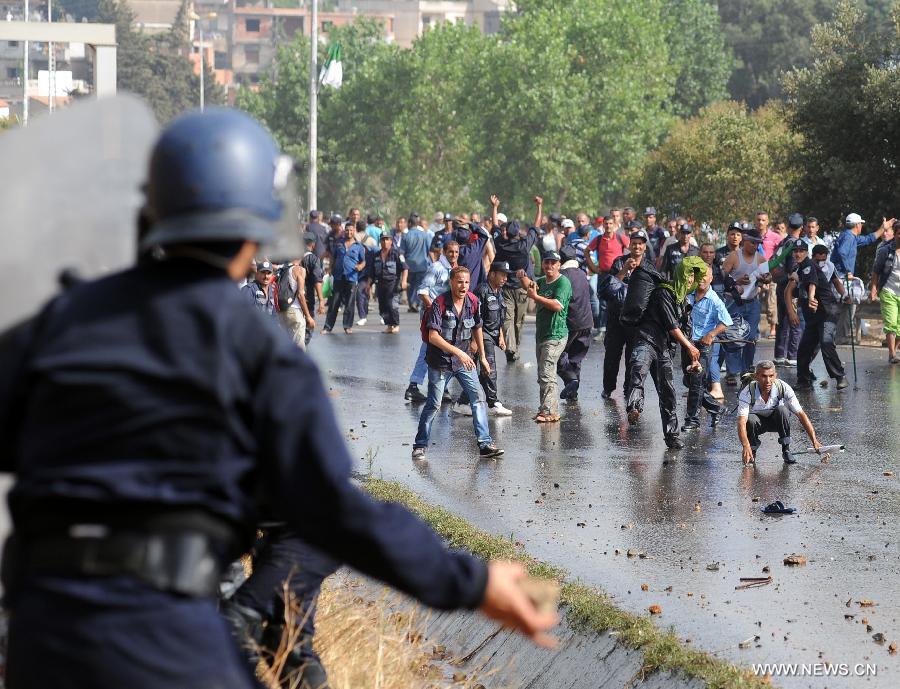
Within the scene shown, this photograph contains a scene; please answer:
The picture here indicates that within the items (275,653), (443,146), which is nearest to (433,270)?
(275,653)

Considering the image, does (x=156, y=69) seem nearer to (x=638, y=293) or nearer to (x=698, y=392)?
(x=638, y=293)

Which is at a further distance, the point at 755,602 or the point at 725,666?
the point at 755,602

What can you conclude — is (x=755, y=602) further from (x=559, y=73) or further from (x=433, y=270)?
(x=559, y=73)

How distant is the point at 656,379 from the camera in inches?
539

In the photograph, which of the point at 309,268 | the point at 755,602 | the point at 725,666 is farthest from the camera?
the point at 309,268

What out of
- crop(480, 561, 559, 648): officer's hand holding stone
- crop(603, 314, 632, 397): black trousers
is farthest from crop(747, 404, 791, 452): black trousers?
crop(480, 561, 559, 648): officer's hand holding stone

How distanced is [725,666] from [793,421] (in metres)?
8.77

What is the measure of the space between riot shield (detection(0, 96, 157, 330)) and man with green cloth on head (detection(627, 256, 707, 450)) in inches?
Answer: 408

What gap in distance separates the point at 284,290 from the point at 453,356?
324 cm

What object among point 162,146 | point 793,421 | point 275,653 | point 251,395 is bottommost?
point 793,421

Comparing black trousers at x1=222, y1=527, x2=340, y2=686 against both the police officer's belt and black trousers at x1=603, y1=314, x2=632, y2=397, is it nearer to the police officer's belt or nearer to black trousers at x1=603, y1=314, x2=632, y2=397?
the police officer's belt

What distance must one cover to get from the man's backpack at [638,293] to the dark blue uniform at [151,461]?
1156 cm

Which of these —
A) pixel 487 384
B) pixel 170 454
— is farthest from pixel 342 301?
pixel 170 454

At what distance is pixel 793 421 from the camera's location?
14.7 metres
